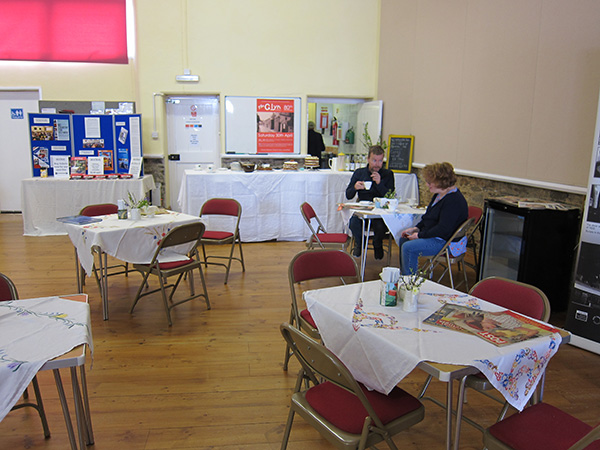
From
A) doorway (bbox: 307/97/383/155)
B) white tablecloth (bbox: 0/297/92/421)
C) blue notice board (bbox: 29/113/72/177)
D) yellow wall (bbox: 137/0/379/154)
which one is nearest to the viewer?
white tablecloth (bbox: 0/297/92/421)

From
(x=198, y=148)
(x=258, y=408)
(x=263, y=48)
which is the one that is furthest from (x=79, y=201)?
(x=258, y=408)

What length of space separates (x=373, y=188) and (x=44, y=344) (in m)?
4.09

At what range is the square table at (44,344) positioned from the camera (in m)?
1.64

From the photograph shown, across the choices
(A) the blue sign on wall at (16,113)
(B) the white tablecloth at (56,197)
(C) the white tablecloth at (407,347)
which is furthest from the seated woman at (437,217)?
(A) the blue sign on wall at (16,113)

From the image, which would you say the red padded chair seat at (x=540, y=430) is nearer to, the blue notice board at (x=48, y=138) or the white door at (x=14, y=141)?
the blue notice board at (x=48, y=138)

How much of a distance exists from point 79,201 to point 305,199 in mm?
3485

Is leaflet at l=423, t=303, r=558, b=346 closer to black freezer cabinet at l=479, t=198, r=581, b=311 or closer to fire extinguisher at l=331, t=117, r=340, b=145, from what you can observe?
black freezer cabinet at l=479, t=198, r=581, b=311

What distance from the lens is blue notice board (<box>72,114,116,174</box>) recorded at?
746cm

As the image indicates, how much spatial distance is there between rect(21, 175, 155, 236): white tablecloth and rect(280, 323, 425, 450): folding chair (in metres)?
5.88

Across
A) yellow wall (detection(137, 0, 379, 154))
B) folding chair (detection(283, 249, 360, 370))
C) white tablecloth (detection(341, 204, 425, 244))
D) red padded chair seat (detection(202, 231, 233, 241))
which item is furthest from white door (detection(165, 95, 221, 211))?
folding chair (detection(283, 249, 360, 370))

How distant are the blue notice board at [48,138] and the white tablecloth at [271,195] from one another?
8.08 feet

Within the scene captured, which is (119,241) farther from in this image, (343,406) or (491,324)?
(491,324)

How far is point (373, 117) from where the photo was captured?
788 cm

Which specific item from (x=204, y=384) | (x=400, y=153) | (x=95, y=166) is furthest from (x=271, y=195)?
(x=204, y=384)
